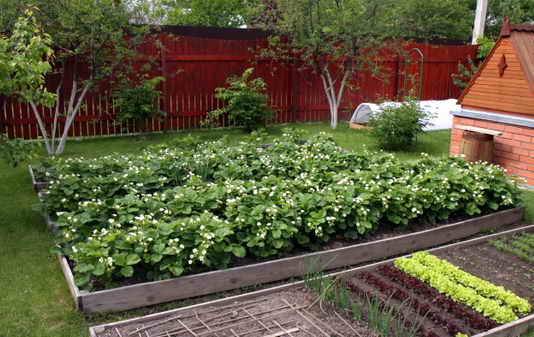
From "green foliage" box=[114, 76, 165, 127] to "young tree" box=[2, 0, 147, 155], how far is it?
0.37 meters

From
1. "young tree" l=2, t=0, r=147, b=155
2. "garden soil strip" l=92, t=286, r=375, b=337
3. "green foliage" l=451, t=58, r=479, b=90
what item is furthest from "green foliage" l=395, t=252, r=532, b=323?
"green foliage" l=451, t=58, r=479, b=90

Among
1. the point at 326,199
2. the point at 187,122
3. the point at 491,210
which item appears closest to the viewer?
the point at 326,199

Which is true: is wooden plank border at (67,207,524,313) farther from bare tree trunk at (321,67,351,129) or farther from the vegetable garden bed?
bare tree trunk at (321,67,351,129)

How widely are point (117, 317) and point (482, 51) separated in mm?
15032

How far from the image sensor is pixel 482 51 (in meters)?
16.2

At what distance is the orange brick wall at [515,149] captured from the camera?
7.89m

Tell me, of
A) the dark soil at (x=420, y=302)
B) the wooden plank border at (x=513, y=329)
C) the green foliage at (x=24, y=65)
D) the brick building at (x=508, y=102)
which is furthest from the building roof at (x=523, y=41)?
the green foliage at (x=24, y=65)

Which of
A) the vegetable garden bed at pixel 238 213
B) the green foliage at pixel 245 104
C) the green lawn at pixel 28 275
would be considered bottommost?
the green lawn at pixel 28 275

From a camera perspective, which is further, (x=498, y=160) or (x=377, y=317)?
(x=498, y=160)

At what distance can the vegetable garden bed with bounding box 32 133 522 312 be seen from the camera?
4.31m

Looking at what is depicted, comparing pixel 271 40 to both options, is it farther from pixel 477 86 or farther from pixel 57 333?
pixel 57 333

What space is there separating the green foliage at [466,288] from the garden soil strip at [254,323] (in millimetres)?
896

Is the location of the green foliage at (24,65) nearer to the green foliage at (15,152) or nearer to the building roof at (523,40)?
the green foliage at (15,152)

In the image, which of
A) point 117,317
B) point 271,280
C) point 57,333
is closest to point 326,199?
point 271,280
